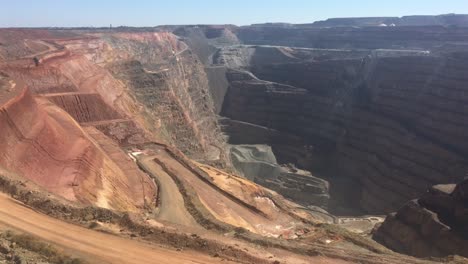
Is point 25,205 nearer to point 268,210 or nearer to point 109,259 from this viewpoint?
point 109,259

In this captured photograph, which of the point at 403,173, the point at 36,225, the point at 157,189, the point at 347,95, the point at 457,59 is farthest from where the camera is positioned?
the point at 347,95

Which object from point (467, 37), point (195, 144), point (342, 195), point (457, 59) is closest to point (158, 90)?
point (195, 144)

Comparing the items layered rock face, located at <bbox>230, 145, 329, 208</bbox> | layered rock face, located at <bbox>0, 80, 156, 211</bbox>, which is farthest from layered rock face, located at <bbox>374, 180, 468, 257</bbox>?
layered rock face, located at <bbox>230, 145, 329, 208</bbox>

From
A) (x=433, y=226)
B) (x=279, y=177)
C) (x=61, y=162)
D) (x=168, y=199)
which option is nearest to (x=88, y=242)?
(x=61, y=162)

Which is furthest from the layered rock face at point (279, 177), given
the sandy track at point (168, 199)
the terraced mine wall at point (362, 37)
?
the terraced mine wall at point (362, 37)

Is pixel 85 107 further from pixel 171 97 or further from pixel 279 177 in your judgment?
pixel 279 177
